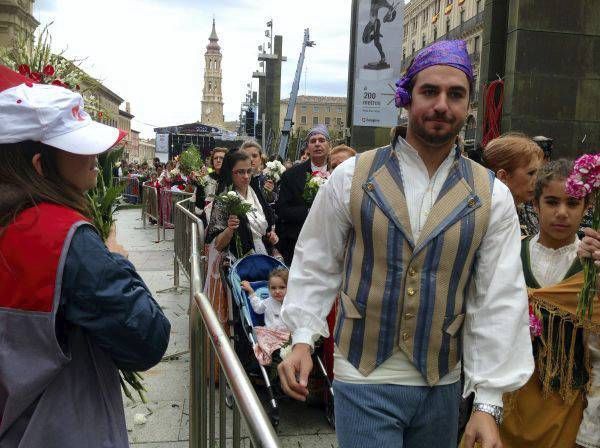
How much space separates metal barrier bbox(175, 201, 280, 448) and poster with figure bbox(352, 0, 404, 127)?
8859 millimetres

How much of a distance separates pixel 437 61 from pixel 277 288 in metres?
2.86

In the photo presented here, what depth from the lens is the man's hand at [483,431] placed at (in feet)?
5.72

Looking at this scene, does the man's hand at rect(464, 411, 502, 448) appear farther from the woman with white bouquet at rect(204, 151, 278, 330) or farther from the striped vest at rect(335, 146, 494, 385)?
the woman with white bouquet at rect(204, 151, 278, 330)

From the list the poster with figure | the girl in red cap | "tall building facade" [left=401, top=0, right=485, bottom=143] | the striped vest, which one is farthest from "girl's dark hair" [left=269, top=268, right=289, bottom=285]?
"tall building facade" [left=401, top=0, right=485, bottom=143]

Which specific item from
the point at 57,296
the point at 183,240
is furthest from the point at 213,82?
the point at 57,296

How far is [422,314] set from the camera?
1910 mm

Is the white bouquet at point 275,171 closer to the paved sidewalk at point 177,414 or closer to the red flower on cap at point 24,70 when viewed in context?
the paved sidewalk at point 177,414

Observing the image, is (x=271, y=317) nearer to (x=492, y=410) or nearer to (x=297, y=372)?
(x=297, y=372)

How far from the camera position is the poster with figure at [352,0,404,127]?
37.2ft

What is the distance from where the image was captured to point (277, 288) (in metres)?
4.53

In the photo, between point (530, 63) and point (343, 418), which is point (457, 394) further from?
point (530, 63)

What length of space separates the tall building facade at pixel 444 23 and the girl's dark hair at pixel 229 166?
157 feet

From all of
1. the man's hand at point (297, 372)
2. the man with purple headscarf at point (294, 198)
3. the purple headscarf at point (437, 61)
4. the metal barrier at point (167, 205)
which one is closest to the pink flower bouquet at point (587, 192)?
the purple headscarf at point (437, 61)

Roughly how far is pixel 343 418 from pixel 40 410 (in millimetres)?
1017
